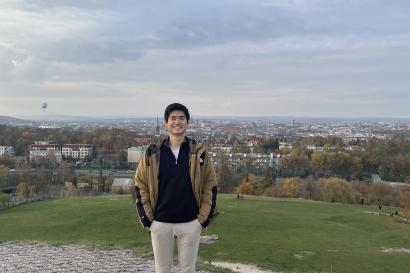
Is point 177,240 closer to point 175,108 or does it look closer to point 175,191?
point 175,191

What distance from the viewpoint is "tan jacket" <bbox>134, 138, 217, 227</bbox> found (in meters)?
6.08

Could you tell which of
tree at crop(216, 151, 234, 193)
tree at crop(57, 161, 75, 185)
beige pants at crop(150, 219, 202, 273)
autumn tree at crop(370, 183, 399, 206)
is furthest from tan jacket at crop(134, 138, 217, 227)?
tree at crop(57, 161, 75, 185)

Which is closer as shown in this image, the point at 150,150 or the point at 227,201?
the point at 150,150

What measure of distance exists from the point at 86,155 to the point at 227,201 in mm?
73670

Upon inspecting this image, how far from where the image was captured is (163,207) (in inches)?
238

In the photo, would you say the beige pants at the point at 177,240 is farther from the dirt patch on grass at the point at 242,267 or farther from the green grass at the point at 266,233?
the green grass at the point at 266,233

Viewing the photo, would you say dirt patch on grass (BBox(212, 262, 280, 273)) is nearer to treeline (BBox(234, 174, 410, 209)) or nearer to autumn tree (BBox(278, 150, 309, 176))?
treeline (BBox(234, 174, 410, 209))

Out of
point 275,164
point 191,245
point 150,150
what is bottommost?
point 275,164

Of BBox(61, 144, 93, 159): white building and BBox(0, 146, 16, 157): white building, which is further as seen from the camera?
BBox(61, 144, 93, 159): white building

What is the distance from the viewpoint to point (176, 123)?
6.16 meters

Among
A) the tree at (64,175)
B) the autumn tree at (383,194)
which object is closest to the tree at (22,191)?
the tree at (64,175)

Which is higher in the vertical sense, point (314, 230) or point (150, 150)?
point (150, 150)

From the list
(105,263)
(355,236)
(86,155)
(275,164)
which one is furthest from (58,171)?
(105,263)

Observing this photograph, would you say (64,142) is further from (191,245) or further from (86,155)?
(191,245)
